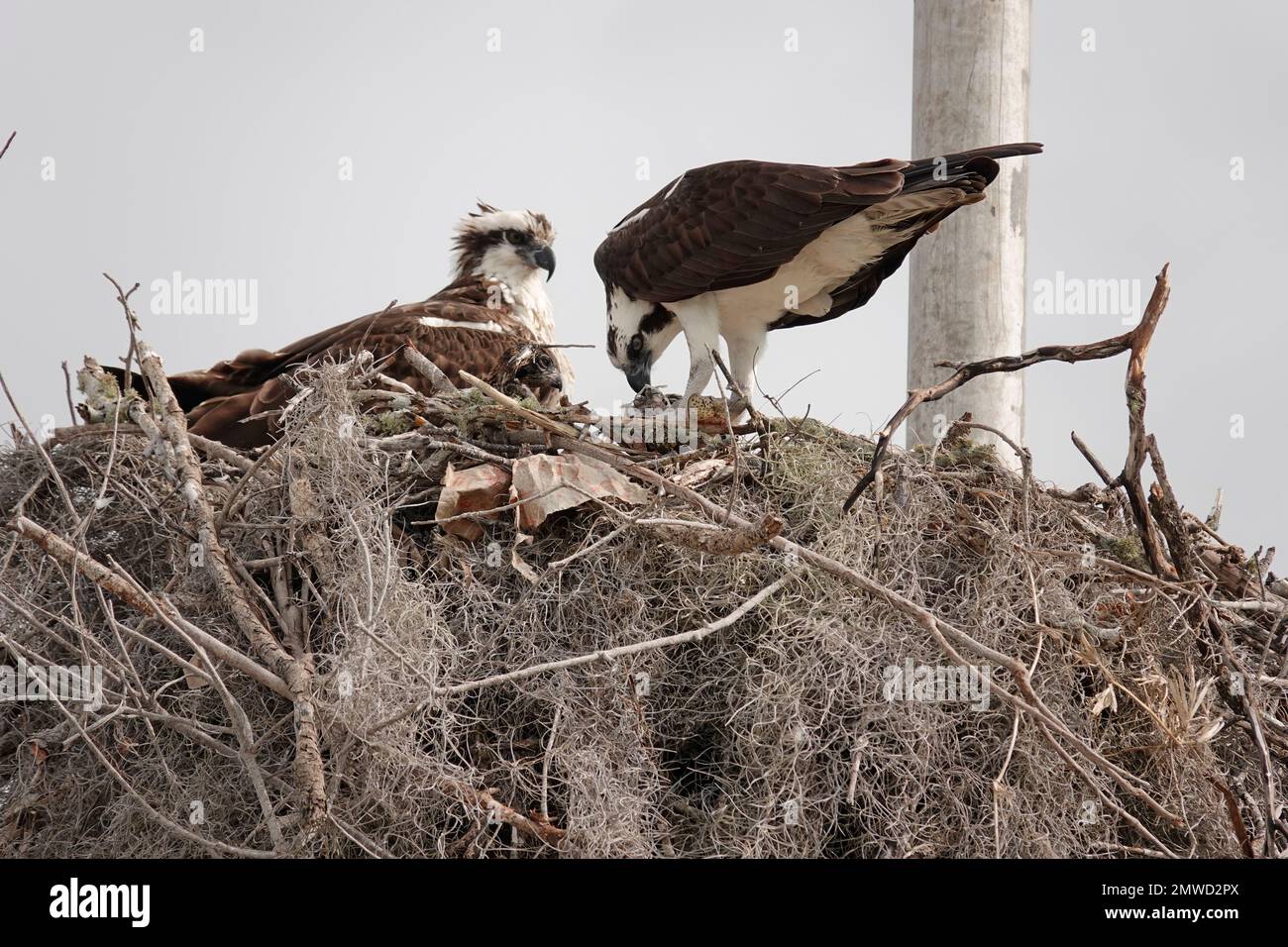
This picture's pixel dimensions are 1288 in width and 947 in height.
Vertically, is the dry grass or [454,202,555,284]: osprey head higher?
[454,202,555,284]: osprey head

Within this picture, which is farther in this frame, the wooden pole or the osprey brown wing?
the wooden pole

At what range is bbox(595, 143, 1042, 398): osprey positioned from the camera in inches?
191

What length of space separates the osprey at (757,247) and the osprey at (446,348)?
0.43 metres

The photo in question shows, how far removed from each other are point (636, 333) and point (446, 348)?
2.68ft

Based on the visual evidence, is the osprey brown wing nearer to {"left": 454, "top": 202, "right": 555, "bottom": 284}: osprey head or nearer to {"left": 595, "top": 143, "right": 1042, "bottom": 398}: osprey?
{"left": 595, "top": 143, "right": 1042, "bottom": 398}: osprey

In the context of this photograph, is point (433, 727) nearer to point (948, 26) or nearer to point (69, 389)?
point (69, 389)

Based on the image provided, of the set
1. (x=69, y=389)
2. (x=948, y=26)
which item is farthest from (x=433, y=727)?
(x=948, y=26)

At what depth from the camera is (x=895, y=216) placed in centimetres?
505

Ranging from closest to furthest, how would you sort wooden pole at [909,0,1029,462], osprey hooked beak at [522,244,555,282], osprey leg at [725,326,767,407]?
wooden pole at [909,0,1029,462]
osprey leg at [725,326,767,407]
osprey hooked beak at [522,244,555,282]

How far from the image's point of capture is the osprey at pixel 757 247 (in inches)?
191

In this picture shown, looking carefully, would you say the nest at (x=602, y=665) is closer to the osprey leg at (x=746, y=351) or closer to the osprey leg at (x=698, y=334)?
the osprey leg at (x=698, y=334)

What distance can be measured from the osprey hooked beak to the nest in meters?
2.02

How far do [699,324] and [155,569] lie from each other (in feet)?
7.53

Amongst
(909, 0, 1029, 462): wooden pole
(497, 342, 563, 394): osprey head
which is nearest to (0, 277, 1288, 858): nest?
(497, 342, 563, 394): osprey head
